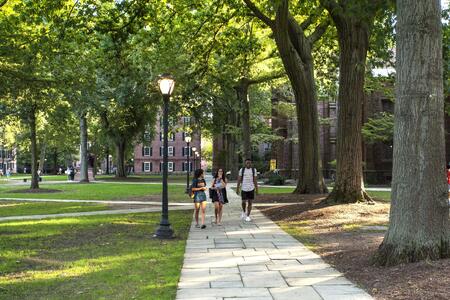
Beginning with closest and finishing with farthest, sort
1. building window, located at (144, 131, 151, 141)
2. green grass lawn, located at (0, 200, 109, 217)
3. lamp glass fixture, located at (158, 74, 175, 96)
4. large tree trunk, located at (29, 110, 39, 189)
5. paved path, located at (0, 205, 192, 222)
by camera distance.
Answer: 1. lamp glass fixture, located at (158, 74, 175, 96)
2. paved path, located at (0, 205, 192, 222)
3. green grass lawn, located at (0, 200, 109, 217)
4. large tree trunk, located at (29, 110, 39, 189)
5. building window, located at (144, 131, 151, 141)

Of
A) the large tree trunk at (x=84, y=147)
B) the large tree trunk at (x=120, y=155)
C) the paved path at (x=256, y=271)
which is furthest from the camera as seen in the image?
the large tree trunk at (x=120, y=155)

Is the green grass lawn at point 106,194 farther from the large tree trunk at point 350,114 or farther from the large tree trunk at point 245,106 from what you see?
the large tree trunk at point 350,114

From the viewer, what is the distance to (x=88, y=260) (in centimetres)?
888

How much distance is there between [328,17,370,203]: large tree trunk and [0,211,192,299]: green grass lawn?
5.20 m

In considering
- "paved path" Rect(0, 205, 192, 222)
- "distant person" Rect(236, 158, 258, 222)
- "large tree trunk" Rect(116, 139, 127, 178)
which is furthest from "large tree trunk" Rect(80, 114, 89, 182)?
"distant person" Rect(236, 158, 258, 222)

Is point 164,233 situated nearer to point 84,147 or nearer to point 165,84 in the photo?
point 165,84

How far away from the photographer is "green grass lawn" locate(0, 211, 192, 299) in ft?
22.0

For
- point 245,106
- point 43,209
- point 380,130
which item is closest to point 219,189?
point 43,209

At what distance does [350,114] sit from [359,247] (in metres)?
7.87

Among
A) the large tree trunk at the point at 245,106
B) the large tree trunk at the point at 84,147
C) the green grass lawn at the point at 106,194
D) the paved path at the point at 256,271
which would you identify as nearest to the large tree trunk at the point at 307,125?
the green grass lawn at the point at 106,194

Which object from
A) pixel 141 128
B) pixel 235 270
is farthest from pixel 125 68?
pixel 141 128

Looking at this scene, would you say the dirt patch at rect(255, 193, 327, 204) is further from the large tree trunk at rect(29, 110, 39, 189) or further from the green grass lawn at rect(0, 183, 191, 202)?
the large tree trunk at rect(29, 110, 39, 189)

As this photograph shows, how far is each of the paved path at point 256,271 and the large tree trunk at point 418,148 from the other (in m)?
1.13

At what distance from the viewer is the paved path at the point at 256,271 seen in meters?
6.32
